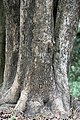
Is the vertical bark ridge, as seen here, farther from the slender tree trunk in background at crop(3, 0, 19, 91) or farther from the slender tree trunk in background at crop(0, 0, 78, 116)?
the slender tree trunk in background at crop(3, 0, 19, 91)

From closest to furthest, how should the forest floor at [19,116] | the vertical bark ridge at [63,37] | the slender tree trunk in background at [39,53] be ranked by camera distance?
the forest floor at [19,116]
the slender tree trunk in background at [39,53]
the vertical bark ridge at [63,37]

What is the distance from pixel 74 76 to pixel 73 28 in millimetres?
7238

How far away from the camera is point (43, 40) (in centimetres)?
601

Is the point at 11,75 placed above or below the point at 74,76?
above

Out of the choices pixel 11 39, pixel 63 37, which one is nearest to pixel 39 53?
pixel 63 37

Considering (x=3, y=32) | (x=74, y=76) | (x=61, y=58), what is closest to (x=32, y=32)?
(x=61, y=58)

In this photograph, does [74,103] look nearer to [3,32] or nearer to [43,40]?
[43,40]

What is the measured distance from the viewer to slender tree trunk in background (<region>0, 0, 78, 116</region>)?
6039 millimetres

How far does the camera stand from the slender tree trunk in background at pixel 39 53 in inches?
238

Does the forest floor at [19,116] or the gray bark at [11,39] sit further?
the gray bark at [11,39]

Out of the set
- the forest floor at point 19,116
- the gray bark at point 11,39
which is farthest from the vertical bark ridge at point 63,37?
the gray bark at point 11,39

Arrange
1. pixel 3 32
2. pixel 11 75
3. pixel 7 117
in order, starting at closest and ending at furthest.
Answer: pixel 7 117
pixel 11 75
pixel 3 32

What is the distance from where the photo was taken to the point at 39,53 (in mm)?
6035

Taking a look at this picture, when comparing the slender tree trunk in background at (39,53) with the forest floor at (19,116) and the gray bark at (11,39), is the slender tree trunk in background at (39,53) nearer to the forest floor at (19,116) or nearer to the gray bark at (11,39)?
the gray bark at (11,39)
